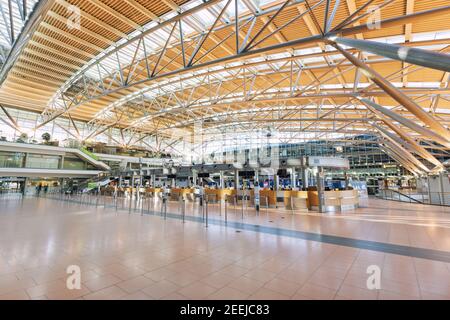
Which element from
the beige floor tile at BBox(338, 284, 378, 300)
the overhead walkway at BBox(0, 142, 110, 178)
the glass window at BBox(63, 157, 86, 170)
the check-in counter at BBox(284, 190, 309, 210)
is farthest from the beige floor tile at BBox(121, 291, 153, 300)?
the glass window at BBox(63, 157, 86, 170)

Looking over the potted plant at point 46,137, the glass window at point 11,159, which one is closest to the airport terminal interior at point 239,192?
the glass window at point 11,159

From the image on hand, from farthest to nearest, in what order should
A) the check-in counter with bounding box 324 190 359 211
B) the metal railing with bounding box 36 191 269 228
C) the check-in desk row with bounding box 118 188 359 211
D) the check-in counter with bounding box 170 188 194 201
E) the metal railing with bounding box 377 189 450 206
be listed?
the check-in counter with bounding box 170 188 194 201 → the metal railing with bounding box 377 189 450 206 → the check-in desk row with bounding box 118 188 359 211 → the check-in counter with bounding box 324 190 359 211 → the metal railing with bounding box 36 191 269 228

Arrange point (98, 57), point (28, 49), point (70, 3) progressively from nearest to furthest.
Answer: point (70, 3) < point (28, 49) < point (98, 57)

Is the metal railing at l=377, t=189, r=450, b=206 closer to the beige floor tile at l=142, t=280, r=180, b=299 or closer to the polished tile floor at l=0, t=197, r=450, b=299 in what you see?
the polished tile floor at l=0, t=197, r=450, b=299

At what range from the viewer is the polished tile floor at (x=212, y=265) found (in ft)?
10.2

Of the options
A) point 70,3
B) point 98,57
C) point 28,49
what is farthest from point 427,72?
point 28,49

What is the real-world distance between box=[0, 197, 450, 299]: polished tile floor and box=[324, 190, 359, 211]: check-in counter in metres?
5.28

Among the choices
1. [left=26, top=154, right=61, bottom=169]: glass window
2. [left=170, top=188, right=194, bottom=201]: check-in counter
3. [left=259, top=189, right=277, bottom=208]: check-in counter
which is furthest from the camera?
[left=26, top=154, right=61, bottom=169]: glass window

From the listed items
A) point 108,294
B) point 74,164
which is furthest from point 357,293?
point 74,164

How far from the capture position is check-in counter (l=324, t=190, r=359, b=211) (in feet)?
40.8

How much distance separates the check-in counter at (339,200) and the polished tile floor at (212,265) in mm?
5284
